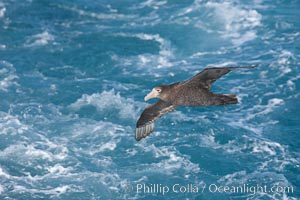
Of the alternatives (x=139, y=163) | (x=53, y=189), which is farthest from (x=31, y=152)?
(x=139, y=163)

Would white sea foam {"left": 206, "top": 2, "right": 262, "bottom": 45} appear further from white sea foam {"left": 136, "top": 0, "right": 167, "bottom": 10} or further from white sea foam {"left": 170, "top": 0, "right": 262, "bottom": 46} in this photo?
white sea foam {"left": 136, "top": 0, "right": 167, "bottom": 10}

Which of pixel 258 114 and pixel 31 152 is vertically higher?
pixel 258 114

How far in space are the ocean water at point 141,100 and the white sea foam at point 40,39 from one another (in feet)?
0.16

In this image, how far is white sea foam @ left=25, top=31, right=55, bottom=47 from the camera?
29438 millimetres

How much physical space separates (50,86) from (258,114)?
8231 mm

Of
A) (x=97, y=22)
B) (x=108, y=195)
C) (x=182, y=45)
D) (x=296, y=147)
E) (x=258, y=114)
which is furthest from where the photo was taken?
(x=97, y=22)

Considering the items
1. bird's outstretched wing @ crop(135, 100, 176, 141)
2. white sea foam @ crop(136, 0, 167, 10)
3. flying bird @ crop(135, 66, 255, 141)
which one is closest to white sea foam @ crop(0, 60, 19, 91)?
white sea foam @ crop(136, 0, 167, 10)

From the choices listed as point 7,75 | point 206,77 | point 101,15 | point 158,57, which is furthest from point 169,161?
point 101,15

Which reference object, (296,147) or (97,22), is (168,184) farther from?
(97,22)

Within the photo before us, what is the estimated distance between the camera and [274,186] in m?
20.7

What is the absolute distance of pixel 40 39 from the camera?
2973 centimetres

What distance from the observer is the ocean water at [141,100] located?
69.1ft

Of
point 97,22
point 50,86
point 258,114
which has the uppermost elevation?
point 97,22

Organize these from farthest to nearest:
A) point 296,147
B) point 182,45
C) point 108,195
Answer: point 182,45 → point 296,147 → point 108,195
